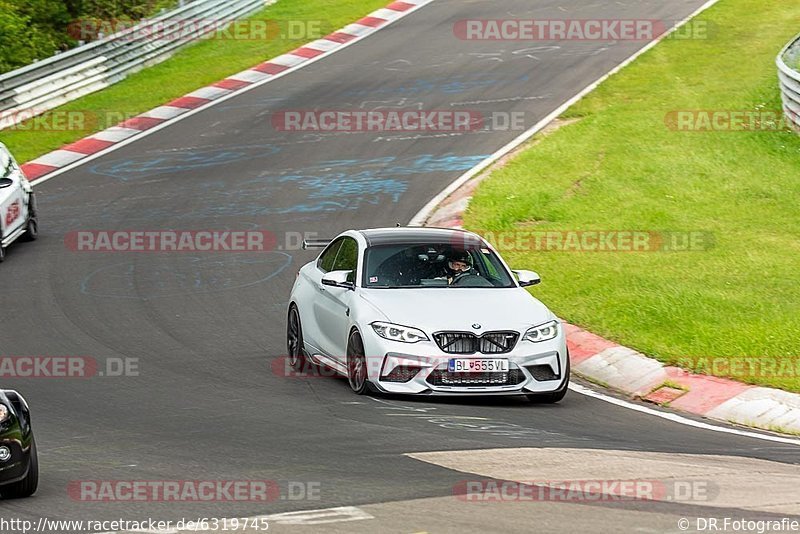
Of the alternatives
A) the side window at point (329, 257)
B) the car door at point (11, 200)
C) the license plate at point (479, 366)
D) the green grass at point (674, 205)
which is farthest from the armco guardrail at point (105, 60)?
the license plate at point (479, 366)

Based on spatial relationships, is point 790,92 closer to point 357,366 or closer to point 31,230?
point 31,230

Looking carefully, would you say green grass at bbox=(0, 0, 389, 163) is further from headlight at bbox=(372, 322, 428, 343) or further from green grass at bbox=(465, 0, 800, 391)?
headlight at bbox=(372, 322, 428, 343)

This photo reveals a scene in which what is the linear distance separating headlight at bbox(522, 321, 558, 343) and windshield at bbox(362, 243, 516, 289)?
926mm

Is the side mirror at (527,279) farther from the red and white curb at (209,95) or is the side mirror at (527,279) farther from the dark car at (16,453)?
the red and white curb at (209,95)

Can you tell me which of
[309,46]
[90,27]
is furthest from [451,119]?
[90,27]

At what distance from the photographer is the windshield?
42.4 ft

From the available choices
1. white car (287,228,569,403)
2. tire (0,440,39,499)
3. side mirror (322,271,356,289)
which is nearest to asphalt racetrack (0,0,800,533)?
tire (0,440,39,499)

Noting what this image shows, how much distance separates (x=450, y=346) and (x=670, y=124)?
14.6 m

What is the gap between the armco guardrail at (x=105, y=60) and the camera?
91.7 feet

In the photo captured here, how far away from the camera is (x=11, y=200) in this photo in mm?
19281

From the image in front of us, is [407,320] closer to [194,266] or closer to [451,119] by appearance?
[194,266]

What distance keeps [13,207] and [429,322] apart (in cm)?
938

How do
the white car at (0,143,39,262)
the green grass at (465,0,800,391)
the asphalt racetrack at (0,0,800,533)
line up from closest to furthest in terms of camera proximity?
the asphalt racetrack at (0,0,800,533) → the green grass at (465,0,800,391) → the white car at (0,143,39,262)

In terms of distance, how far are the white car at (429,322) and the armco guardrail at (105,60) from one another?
16.2m
